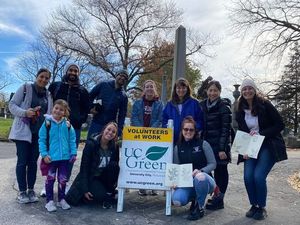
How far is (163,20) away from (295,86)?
1339cm

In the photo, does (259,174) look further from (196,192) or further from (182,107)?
(182,107)

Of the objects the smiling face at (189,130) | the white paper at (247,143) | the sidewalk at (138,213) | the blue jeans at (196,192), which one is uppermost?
the smiling face at (189,130)

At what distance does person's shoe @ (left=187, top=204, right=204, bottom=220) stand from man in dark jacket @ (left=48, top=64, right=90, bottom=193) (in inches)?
79.6

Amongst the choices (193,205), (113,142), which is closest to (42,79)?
(113,142)

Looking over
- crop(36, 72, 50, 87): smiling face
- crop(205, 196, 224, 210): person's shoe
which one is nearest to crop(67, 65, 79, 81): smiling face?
crop(36, 72, 50, 87): smiling face

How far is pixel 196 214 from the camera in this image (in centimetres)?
529

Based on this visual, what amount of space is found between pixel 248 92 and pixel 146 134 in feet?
5.50

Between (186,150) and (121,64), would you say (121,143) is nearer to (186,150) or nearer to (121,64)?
(186,150)

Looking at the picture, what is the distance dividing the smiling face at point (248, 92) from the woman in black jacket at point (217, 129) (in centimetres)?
37

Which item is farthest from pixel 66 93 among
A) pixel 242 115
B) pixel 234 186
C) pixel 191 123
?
pixel 234 186

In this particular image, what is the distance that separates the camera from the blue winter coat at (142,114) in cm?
627

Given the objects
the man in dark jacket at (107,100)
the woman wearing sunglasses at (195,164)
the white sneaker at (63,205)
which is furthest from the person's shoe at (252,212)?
the white sneaker at (63,205)

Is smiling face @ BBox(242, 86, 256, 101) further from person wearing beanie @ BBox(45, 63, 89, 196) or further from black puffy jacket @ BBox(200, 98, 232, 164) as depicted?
person wearing beanie @ BBox(45, 63, 89, 196)

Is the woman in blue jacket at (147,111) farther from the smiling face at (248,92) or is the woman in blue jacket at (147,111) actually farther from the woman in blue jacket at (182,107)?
the smiling face at (248,92)
